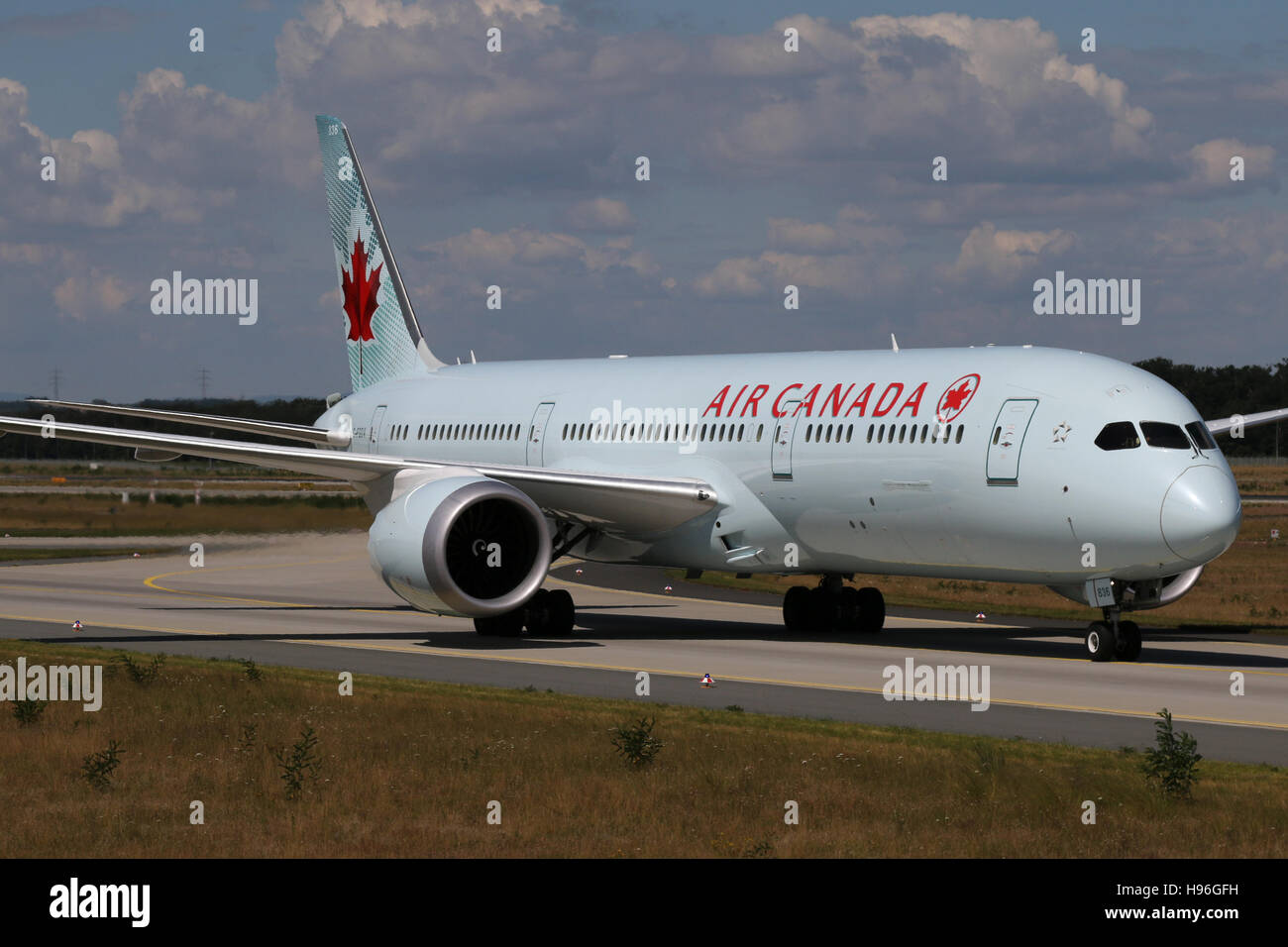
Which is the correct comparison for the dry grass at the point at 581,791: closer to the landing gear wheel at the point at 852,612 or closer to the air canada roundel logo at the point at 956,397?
the air canada roundel logo at the point at 956,397

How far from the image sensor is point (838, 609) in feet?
96.2

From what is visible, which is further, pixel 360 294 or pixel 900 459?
pixel 360 294

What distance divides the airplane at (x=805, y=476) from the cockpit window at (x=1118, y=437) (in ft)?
0.10

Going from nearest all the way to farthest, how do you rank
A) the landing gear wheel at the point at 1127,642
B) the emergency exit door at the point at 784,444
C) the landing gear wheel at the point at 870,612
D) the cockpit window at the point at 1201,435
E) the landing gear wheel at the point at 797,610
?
the cockpit window at the point at 1201,435, the landing gear wheel at the point at 1127,642, the emergency exit door at the point at 784,444, the landing gear wheel at the point at 870,612, the landing gear wheel at the point at 797,610

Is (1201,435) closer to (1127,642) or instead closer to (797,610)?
(1127,642)

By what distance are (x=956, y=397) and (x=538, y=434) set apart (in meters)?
9.97

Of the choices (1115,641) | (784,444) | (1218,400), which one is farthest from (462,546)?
(1218,400)

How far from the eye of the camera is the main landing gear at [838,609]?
29.3m

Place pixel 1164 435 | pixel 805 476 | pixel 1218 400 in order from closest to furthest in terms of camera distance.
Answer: pixel 1164 435 < pixel 805 476 < pixel 1218 400

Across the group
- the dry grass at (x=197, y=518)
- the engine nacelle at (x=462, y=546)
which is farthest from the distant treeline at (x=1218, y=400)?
the engine nacelle at (x=462, y=546)

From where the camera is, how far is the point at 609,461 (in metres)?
30.5

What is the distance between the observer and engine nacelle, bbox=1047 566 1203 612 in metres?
23.5

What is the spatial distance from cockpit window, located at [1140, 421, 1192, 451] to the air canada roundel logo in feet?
8.66
